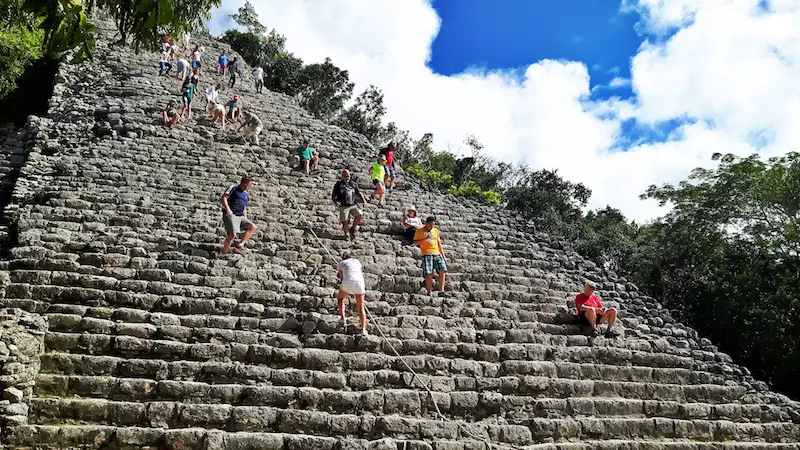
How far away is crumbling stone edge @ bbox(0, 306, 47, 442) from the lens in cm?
380

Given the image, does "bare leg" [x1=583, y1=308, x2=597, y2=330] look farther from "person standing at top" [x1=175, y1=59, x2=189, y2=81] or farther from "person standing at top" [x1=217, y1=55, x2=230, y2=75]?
"person standing at top" [x1=217, y1=55, x2=230, y2=75]

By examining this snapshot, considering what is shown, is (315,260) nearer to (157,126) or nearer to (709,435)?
(709,435)

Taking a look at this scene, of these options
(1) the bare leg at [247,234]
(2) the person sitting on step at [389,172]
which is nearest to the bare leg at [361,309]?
(1) the bare leg at [247,234]

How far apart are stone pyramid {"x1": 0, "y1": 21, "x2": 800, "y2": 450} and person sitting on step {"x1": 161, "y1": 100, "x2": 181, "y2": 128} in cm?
178

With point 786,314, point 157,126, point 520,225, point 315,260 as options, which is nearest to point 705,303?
point 786,314

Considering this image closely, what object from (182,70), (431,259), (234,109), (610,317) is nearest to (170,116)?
(234,109)

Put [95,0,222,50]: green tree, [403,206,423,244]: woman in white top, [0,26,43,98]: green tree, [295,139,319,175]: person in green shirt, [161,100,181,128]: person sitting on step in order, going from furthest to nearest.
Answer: [0,26,43,98]: green tree → [161,100,181,128]: person sitting on step → [295,139,319,175]: person in green shirt → [403,206,423,244]: woman in white top → [95,0,222,50]: green tree

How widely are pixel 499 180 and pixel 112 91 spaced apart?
→ 20.6m

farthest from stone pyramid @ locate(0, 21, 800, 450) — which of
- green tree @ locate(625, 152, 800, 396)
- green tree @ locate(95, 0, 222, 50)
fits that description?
green tree @ locate(625, 152, 800, 396)

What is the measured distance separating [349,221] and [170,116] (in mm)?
5615

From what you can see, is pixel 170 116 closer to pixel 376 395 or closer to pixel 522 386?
pixel 376 395

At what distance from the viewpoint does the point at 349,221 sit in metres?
8.72

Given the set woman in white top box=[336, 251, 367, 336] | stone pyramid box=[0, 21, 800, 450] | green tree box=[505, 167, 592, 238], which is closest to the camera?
stone pyramid box=[0, 21, 800, 450]

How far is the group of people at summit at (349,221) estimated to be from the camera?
5.82 metres
